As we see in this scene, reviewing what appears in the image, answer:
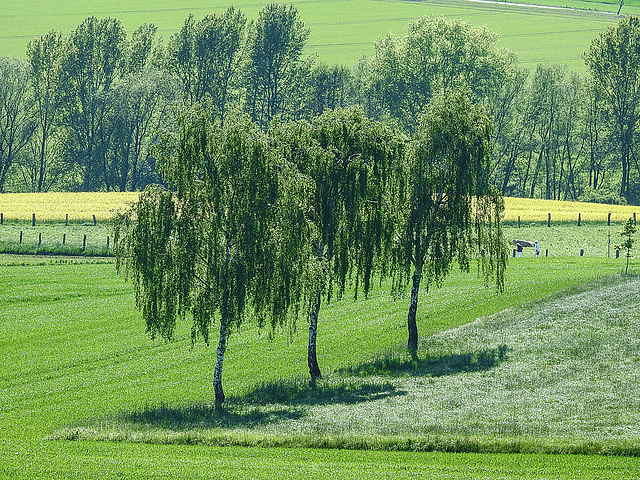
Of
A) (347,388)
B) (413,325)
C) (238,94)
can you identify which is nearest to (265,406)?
(347,388)

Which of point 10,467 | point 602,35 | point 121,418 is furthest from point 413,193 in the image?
point 602,35

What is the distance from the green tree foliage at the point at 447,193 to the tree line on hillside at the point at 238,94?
75.4m

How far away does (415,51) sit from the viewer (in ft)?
395

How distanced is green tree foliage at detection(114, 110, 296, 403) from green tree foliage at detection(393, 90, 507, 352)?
33.5 feet

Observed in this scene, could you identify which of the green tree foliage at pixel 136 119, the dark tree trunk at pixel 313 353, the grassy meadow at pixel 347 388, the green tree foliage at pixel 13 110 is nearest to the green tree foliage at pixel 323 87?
the green tree foliage at pixel 136 119

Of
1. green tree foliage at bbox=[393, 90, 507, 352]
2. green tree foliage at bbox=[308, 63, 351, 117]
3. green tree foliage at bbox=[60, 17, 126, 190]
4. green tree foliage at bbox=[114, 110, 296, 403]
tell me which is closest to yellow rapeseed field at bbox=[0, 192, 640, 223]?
green tree foliage at bbox=[60, 17, 126, 190]

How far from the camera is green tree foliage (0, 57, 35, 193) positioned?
130250mm

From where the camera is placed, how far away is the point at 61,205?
357 ft

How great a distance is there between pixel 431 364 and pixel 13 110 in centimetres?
Result: 10486

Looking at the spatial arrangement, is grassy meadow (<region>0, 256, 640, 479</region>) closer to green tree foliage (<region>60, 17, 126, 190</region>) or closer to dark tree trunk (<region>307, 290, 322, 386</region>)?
dark tree trunk (<region>307, 290, 322, 386</region>)

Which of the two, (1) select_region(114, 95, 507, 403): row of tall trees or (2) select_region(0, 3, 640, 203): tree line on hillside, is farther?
(2) select_region(0, 3, 640, 203): tree line on hillside

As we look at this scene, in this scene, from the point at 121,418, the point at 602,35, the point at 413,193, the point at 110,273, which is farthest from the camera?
the point at 602,35

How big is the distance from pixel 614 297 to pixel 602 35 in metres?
83.0

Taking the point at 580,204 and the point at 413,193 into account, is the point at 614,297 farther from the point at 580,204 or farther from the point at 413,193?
the point at 580,204
